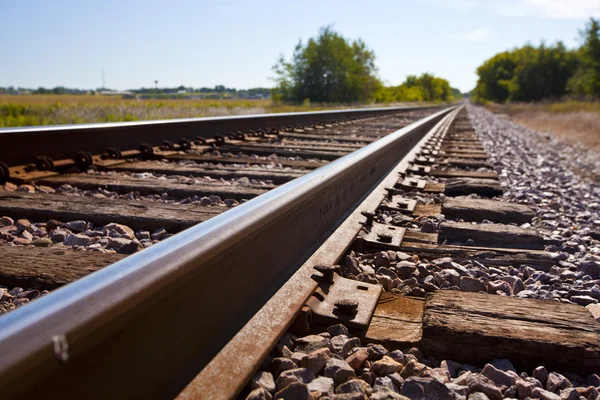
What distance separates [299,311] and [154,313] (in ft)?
1.90

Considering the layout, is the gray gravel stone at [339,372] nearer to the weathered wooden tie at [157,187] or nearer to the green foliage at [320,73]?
the weathered wooden tie at [157,187]

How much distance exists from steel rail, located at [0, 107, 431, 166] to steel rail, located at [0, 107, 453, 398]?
240 cm

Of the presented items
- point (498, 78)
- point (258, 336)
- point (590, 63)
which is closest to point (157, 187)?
point (258, 336)

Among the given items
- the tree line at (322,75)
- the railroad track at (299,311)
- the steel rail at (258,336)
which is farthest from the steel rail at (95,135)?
the tree line at (322,75)

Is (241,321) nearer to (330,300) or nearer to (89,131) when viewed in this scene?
(330,300)

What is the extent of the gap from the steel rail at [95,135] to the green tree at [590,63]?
4507 centimetres

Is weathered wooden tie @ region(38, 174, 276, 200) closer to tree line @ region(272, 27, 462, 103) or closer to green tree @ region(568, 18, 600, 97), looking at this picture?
tree line @ region(272, 27, 462, 103)

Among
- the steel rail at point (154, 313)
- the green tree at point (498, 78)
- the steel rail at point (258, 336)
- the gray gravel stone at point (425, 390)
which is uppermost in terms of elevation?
the green tree at point (498, 78)

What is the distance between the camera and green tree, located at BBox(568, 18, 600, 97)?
44.6m

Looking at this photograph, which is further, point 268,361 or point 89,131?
point 89,131

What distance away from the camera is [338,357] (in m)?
1.43

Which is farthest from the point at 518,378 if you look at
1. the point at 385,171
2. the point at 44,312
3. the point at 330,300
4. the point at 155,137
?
the point at 155,137

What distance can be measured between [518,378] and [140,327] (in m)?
0.93

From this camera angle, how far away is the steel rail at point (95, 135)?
3.58 m
